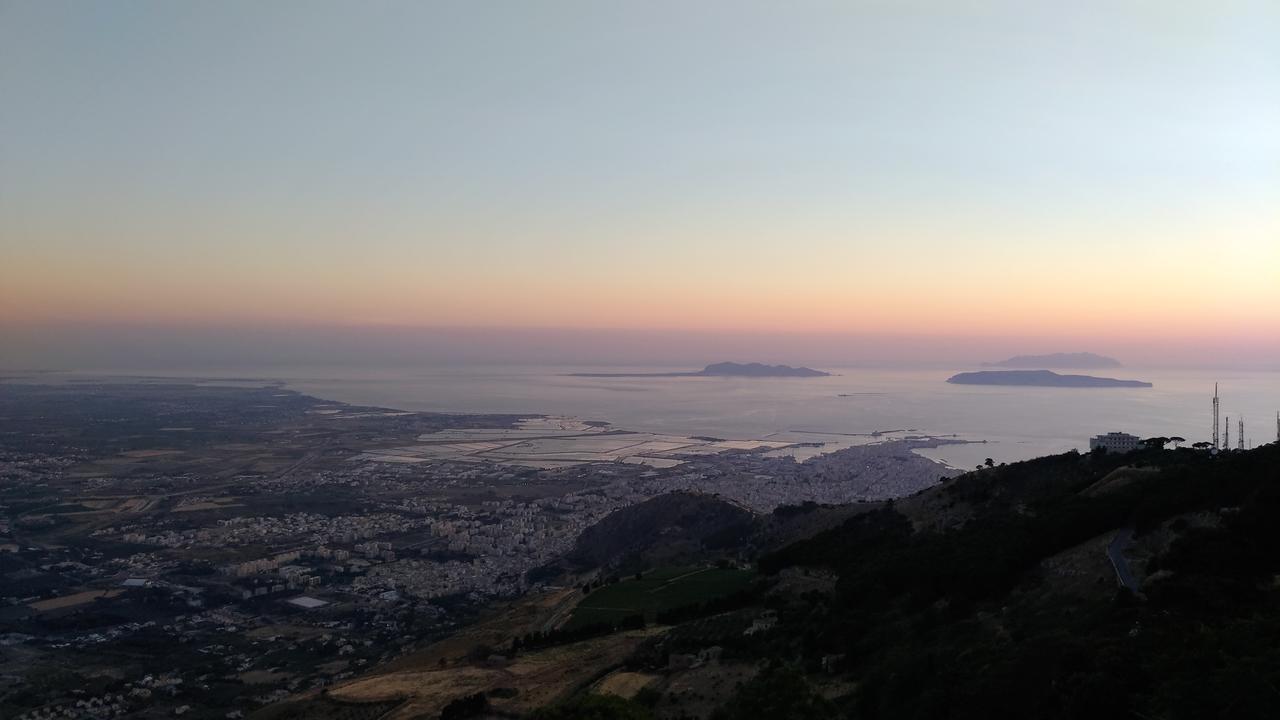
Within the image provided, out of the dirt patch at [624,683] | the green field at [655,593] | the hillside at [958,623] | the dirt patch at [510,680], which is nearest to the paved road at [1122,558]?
the hillside at [958,623]

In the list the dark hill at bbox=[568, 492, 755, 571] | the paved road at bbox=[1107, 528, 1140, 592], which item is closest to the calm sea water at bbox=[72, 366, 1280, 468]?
the dark hill at bbox=[568, 492, 755, 571]

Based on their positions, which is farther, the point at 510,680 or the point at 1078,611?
the point at 510,680

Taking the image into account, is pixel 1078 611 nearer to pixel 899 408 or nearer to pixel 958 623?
pixel 958 623

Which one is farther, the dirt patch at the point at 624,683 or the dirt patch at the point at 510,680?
the dirt patch at the point at 510,680

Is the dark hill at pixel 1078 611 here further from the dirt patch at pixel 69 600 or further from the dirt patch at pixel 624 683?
the dirt patch at pixel 69 600

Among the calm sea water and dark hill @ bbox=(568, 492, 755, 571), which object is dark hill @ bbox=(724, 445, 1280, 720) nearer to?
dark hill @ bbox=(568, 492, 755, 571)

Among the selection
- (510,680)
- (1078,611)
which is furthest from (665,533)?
(1078,611)
